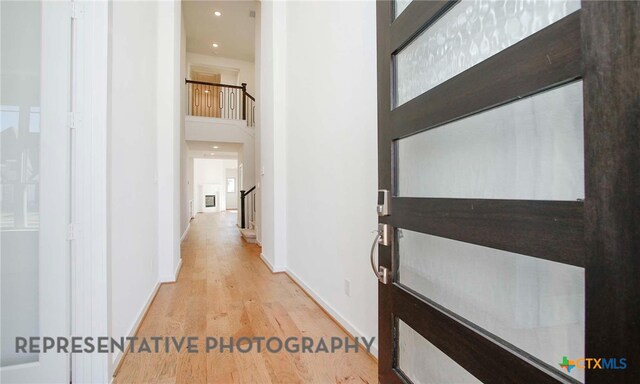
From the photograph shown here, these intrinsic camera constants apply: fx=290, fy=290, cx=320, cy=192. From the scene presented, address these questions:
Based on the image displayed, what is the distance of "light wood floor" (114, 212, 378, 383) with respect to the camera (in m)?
1.56

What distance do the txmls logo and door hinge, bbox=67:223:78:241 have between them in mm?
1888

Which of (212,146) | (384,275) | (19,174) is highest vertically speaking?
(212,146)

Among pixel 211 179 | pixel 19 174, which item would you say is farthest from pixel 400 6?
pixel 211 179

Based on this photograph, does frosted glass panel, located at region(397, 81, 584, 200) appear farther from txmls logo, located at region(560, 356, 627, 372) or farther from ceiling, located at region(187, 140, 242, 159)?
ceiling, located at region(187, 140, 242, 159)

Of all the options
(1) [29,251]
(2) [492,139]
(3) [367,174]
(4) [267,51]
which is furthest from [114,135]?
(4) [267,51]

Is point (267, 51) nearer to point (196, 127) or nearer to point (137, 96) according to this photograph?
point (137, 96)

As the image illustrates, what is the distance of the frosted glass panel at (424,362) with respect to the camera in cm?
93

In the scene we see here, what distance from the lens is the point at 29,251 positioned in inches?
52.9

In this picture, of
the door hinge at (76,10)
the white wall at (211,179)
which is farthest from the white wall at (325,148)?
the white wall at (211,179)

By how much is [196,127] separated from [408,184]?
6.58 metres

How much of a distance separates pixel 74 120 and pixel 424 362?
1.88 meters

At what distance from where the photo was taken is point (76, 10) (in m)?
1.41

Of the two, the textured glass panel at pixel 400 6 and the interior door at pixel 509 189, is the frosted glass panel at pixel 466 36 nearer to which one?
the interior door at pixel 509 189

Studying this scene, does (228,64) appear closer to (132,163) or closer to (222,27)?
(222,27)
